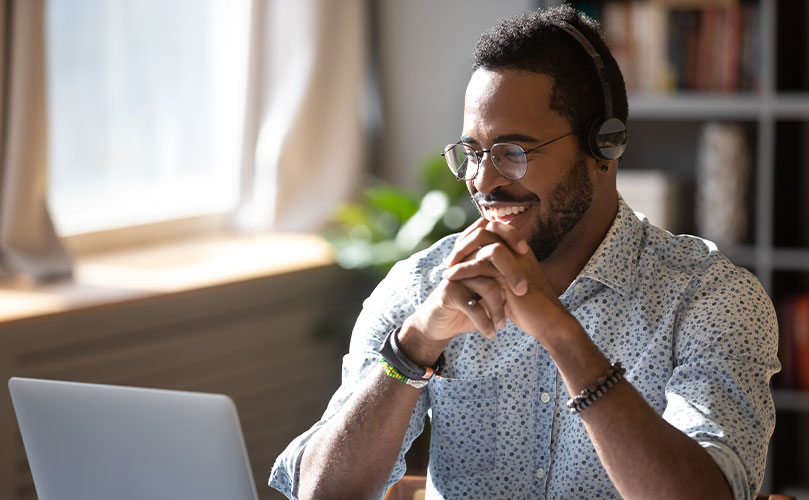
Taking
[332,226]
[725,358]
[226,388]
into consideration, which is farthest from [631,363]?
[332,226]

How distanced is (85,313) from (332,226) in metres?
1.22

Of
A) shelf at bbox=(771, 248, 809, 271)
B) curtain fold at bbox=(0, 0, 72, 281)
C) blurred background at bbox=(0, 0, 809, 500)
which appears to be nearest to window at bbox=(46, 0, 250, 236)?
blurred background at bbox=(0, 0, 809, 500)

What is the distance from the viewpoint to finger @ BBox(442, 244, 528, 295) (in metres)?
1.32

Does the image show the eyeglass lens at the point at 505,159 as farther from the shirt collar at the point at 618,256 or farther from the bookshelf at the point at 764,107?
the bookshelf at the point at 764,107

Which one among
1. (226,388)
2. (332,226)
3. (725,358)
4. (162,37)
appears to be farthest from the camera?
(332,226)

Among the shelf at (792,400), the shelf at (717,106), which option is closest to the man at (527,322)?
the shelf at (717,106)

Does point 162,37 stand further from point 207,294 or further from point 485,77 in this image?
point 485,77

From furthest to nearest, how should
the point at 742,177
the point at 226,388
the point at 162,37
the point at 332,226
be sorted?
the point at 332,226 < the point at 162,37 < the point at 742,177 < the point at 226,388

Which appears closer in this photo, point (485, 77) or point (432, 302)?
point (432, 302)

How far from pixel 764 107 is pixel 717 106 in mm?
134

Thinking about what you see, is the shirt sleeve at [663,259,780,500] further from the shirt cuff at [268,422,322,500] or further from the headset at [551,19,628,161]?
the shirt cuff at [268,422,322,500]

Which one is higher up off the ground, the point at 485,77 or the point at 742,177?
the point at 485,77

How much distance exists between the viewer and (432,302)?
4.58ft

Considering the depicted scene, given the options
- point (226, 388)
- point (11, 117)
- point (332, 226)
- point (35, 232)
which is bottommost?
point (226, 388)
